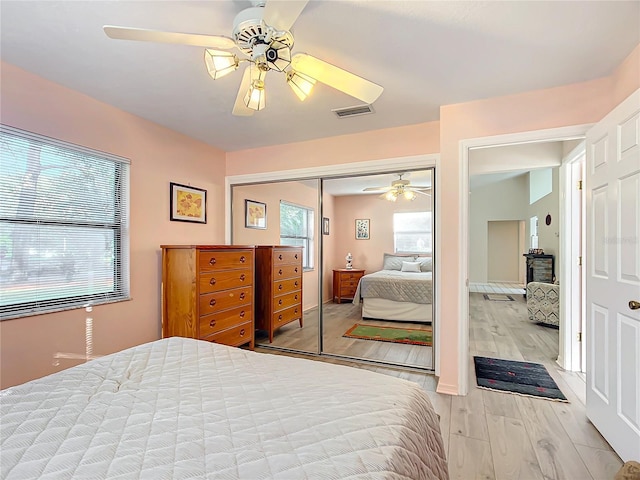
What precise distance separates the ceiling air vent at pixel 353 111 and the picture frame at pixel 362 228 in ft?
3.98

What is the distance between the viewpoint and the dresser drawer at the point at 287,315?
392cm

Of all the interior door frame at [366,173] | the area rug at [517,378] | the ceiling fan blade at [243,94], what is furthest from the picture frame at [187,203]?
the area rug at [517,378]

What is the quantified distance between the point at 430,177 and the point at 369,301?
161 centimetres

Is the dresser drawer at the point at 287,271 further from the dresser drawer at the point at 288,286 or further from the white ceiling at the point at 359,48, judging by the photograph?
the white ceiling at the point at 359,48

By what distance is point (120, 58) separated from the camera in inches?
79.5

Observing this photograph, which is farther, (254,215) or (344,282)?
(254,215)

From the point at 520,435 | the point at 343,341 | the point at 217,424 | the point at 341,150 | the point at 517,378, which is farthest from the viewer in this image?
the point at 343,341

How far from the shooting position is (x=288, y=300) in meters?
3.96

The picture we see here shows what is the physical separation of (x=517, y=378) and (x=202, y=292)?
3036 mm

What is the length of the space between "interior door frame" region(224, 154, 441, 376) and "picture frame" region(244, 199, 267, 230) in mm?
205

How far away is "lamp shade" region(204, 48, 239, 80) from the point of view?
1.52 metres

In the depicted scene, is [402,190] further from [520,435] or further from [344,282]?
[520,435]

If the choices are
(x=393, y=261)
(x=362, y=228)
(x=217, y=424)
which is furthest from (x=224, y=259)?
(x=217, y=424)

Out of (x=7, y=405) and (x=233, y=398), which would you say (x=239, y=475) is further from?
(x=7, y=405)
